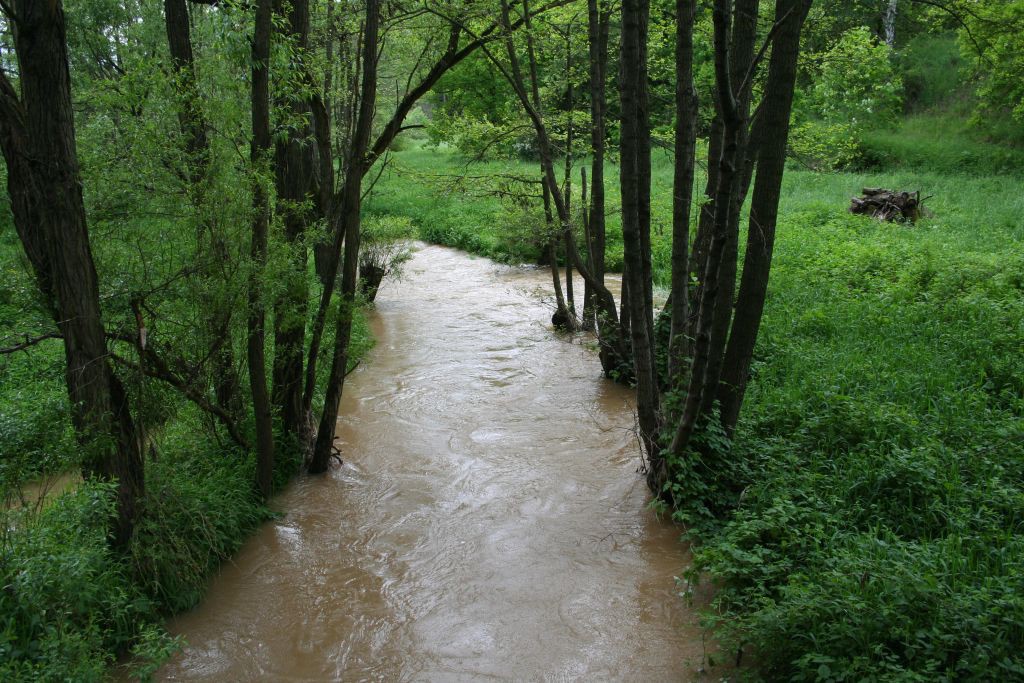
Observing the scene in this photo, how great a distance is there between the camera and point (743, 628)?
4.32m

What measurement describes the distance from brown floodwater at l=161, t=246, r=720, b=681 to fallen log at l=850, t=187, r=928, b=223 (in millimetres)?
9979

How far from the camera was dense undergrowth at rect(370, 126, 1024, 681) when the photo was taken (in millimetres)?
3941

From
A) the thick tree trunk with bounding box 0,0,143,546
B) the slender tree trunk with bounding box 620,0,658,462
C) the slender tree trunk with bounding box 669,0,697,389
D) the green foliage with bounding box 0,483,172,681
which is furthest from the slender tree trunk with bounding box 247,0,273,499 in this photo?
the slender tree trunk with bounding box 669,0,697,389

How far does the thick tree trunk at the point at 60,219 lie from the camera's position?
4.65 meters

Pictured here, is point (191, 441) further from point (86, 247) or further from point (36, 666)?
point (36, 666)

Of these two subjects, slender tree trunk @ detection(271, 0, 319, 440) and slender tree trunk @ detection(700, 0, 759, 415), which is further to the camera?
slender tree trunk @ detection(271, 0, 319, 440)

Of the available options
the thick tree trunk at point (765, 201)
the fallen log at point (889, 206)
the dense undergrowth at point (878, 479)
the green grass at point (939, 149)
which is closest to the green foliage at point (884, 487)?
the dense undergrowth at point (878, 479)

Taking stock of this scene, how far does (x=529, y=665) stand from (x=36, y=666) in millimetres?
2789

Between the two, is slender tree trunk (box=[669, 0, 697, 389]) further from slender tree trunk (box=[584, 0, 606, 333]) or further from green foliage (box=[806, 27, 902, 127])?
green foliage (box=[806, 27, 902, 127])

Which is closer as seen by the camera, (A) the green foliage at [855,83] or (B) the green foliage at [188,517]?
(B) the green foliage at [188,517]

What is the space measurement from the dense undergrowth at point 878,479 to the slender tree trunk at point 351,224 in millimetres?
3469

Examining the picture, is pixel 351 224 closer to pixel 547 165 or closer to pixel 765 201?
pixel 765 201

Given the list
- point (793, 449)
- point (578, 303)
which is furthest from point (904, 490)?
point (578, 303)

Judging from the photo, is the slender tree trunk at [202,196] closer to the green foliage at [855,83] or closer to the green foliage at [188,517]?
the green foliage at [188,517]
